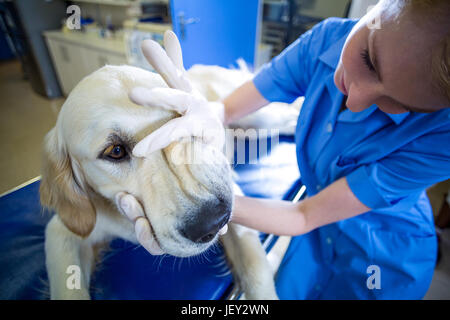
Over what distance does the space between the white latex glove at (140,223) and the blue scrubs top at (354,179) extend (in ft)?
1.82

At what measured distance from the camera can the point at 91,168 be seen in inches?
21.6

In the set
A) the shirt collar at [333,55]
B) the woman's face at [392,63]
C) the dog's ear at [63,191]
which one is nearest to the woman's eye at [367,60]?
the woman's face at [392,63]

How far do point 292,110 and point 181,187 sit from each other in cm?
125

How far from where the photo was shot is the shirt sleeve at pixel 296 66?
0.80m

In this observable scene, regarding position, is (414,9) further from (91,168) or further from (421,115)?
(91,168)

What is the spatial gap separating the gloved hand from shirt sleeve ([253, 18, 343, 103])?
53 cm

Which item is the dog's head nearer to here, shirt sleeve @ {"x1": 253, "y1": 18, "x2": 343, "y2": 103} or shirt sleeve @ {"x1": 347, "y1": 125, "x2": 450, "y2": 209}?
shirt sleeve @ {"x1": 347, "y1": 125, "x2": 450, "y2": 209}

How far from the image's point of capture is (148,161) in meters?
0.48

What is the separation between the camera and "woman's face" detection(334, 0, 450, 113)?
375mm

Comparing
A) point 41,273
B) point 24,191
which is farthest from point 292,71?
point 41,273

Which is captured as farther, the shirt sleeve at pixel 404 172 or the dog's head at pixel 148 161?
the shirt sleeve at pixel 404 172

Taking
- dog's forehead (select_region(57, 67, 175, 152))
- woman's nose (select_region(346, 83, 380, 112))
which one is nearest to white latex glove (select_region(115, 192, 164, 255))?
dog's forehead (select_region(57, 67, 175, 152))

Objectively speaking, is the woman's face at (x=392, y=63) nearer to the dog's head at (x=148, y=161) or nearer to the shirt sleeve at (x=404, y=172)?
the shirt sleeve at (x=404, y=172)

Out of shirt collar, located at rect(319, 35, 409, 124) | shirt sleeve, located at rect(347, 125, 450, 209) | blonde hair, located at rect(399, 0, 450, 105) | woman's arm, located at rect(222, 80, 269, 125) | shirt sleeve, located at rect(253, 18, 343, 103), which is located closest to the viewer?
blonde hair, located at rect(399, 0, 450, 105)
